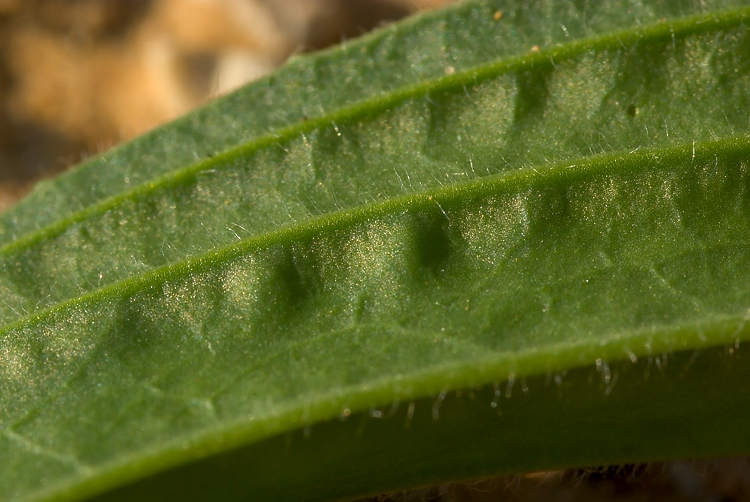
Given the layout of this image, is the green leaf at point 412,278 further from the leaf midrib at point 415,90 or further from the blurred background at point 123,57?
the blurred background at point 123,57

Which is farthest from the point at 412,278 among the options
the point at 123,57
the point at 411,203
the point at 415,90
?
the point at 123,57

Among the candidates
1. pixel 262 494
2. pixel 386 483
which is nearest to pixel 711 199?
pixel 386 483

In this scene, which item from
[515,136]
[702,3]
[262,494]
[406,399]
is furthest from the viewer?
[702,3]

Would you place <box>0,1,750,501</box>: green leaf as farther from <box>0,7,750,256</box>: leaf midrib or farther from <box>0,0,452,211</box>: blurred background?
<box>0,0,452,211</box>: blurred background

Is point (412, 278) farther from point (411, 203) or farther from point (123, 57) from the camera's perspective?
point (123, 57)

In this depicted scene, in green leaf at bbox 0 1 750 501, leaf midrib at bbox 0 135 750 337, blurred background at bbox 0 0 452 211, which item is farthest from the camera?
blurred background at bbox 0 0 452 211

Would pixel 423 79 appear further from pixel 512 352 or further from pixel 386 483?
pixel 386 483

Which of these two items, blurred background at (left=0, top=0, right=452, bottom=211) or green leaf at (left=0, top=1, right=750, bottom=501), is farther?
blurred background at (left=0, top=0, right=452, bottom=211)

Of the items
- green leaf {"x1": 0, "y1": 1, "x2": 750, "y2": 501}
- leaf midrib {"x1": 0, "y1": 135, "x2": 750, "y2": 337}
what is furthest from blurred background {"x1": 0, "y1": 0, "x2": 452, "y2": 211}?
leaf midrib {"x1": 0, "y1": 135, "x2": 750, "y2": 337}
